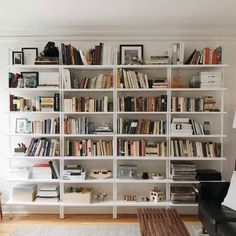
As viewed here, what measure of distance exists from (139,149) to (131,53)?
1381 millimetres

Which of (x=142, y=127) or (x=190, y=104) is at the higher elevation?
(x=190, y=104)

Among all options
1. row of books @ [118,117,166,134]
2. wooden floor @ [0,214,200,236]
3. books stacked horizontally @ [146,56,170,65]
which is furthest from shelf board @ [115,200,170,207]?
books stacked horizontally @ [146,56,170,65]

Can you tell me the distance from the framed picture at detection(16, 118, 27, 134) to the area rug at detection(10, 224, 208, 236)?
4.29 feet

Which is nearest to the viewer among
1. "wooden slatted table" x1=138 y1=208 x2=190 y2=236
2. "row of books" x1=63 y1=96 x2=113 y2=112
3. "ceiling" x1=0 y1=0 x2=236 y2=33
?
"wooden slatted table" x1=138 y1=208 x2=190 y2=236

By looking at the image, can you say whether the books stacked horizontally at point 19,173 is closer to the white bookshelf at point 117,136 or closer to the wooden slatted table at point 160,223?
the white bookshelf at point 117,136

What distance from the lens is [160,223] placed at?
2.80 m

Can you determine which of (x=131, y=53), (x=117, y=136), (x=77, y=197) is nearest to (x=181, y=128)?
(x=117, y=136)

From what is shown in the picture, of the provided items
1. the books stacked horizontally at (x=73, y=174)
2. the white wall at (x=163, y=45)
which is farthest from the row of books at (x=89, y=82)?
the books stacked horizontally at (x=73, y=174)

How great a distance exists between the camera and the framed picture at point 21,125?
3.99 m

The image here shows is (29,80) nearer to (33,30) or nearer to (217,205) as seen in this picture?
(33,30)

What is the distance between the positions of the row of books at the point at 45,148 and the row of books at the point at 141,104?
1.05 metres

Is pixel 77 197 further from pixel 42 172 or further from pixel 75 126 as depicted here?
pixel 75 126

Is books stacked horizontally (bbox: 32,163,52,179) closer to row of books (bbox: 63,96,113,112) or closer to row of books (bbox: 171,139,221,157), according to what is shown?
row of books (bbox: 63,96,113,112)

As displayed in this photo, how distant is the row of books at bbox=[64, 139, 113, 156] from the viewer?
3.90m
